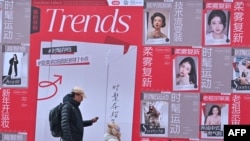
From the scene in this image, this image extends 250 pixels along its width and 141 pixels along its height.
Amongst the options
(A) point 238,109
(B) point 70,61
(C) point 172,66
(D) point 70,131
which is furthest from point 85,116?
(A) point 238,109

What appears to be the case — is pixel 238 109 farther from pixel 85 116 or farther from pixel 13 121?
pixel 13 121

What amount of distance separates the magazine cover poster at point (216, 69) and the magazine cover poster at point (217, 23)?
69 millimetres

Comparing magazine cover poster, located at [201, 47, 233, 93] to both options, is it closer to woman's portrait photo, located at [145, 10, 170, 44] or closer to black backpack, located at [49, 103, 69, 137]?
woman's portrait photo, located at [145, 10, 170, 44]

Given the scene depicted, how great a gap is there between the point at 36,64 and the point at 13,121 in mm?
500

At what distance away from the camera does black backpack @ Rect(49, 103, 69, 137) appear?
4152mm

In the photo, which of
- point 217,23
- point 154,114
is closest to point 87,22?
point 154,114

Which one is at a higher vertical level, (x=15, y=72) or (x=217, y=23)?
(x=217, y=23)

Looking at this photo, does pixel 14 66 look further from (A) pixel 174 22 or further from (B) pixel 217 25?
(B) pixel 217 25

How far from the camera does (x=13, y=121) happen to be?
422cm

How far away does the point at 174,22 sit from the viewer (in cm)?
415

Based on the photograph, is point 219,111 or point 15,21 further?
point 15,21

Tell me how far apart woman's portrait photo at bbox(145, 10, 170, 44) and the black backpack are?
898mm

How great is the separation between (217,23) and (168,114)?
0.82m

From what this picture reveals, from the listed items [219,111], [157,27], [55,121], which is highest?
[157,27]
